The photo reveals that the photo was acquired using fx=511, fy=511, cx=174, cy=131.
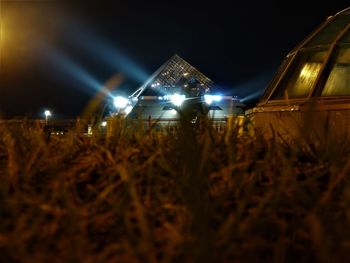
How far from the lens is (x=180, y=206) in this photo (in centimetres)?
240

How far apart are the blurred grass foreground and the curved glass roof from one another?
5738mm

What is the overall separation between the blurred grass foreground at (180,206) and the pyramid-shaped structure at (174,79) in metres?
32.2

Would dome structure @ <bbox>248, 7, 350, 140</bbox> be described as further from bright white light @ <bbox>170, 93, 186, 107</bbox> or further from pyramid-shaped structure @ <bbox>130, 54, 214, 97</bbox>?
pyramid-shaped structure @ <bbox>130, 54, 214, 97</bbox>

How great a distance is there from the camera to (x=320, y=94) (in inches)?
373

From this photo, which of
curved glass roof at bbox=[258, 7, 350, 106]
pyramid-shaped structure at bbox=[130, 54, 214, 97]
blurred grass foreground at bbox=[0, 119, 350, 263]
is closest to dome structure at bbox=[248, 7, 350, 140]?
curved glass roof at bbox=[258, 7, 350, 106]

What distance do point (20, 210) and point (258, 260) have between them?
1206 millimetres

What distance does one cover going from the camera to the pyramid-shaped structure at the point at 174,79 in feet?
124

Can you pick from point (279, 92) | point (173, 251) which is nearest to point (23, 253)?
point (173, 251)

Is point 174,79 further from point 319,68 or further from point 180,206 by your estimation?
point 180,206

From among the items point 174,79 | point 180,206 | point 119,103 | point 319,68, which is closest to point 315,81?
point 319,68

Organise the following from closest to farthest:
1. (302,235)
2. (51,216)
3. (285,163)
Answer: (302,235), (51,216), (285,163)

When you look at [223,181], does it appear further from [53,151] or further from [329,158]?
[53,151]

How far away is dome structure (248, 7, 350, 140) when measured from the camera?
9.11 metres

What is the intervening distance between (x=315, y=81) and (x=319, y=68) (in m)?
0.36
